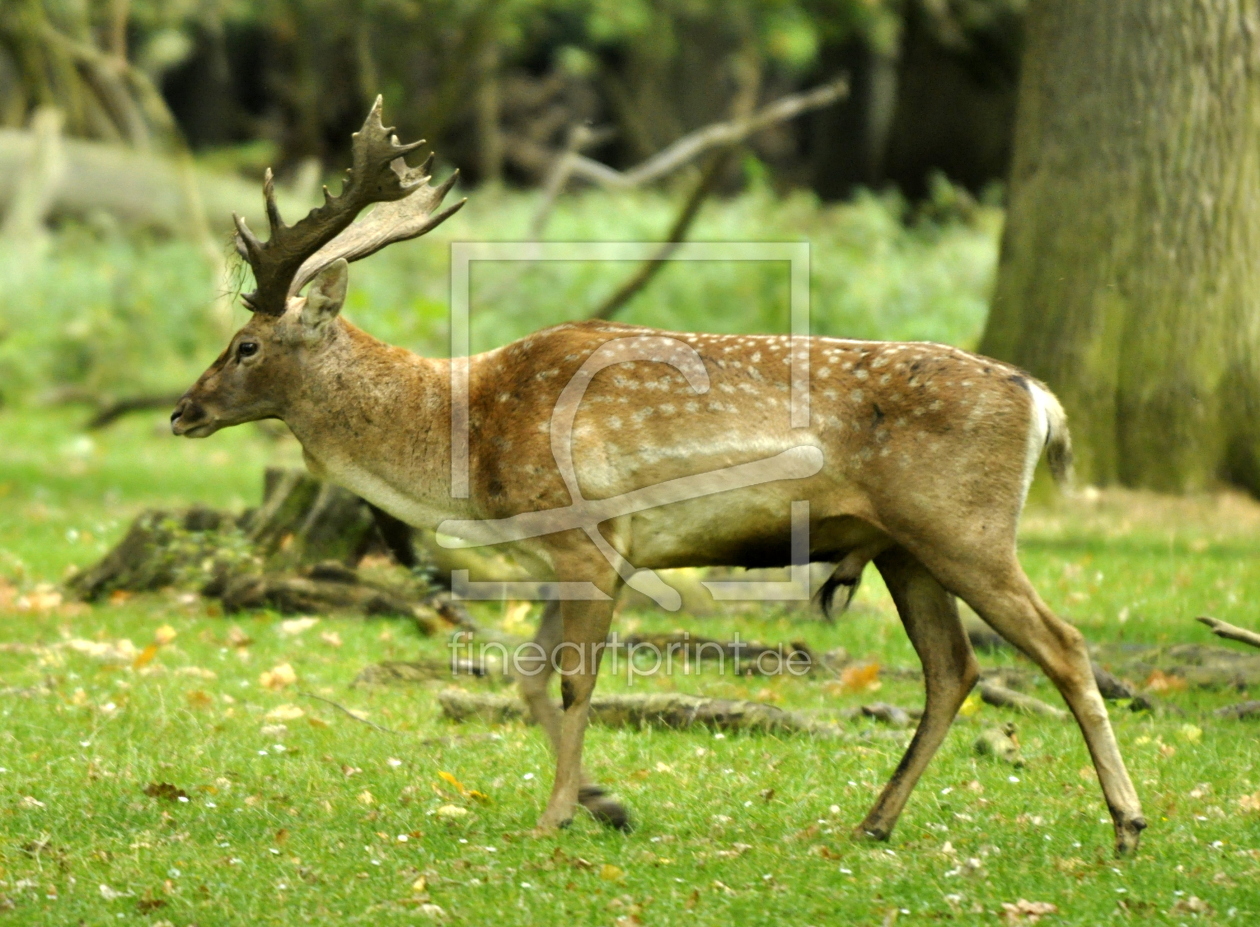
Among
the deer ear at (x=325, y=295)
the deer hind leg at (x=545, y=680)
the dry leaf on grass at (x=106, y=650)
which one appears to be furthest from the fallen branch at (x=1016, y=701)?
the dry leaf on grass at (x=106, y=650)

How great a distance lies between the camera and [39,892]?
17.1ft

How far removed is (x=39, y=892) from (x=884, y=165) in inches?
795

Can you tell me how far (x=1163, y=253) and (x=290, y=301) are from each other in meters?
6.92

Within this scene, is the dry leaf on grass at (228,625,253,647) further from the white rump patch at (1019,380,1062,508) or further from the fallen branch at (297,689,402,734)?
the white rump patch at (1019,380,1062,508)

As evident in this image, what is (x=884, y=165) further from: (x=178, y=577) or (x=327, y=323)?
(x=327, y=323)

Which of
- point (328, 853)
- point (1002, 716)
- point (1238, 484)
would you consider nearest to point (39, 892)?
point (328, 853)

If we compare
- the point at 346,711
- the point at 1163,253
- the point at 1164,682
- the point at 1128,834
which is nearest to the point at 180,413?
the point at 346,711

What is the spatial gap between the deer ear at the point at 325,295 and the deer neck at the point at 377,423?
4.5 inches

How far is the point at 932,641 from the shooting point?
6.22 meters

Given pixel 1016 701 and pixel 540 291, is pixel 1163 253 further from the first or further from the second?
pixel 540 291

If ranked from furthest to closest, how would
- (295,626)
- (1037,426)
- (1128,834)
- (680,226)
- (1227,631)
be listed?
1. (680,226)
2. (295,626)
3. (1227,631)
4. (1037,426)
5. (1128,834)

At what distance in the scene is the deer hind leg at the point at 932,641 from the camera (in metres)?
6.12

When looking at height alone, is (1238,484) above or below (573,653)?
below

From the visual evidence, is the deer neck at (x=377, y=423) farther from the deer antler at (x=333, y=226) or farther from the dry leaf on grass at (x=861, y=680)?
the dry leaf on grass at (x=861, y=680)
